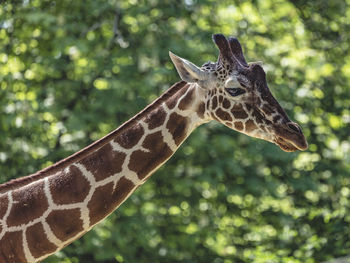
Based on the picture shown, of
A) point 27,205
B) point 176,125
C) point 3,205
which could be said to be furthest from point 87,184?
point 176,125

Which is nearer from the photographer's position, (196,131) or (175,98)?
(175,98)

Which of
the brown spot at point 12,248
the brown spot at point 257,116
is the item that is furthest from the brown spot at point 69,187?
the brown spot at point 257,116

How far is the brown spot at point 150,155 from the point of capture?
4438 millimetres

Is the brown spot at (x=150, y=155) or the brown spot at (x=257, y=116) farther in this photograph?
the brown spot at (x=150, y=155)

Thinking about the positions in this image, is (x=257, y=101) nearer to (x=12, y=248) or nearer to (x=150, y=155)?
(x=150, y=155)

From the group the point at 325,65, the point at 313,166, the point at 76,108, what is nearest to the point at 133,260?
the point at 76,108

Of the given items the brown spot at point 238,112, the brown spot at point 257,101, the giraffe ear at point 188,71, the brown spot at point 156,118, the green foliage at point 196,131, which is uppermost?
the giraffe ear at point 188,71

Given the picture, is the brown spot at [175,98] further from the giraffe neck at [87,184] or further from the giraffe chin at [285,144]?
the giraffe chin at [285,144]

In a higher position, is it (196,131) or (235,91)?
(235,91)

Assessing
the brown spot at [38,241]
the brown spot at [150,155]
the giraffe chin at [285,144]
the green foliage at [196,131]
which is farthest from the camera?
the green foliage at [196,131]

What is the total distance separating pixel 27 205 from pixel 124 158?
64 centimetres

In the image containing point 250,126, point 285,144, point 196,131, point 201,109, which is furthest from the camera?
point 196,131

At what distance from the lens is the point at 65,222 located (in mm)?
4355

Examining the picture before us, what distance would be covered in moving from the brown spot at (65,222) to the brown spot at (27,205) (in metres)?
0.07
